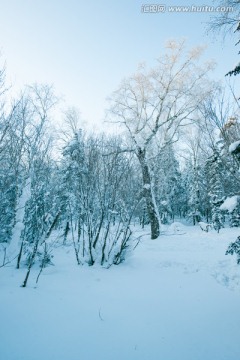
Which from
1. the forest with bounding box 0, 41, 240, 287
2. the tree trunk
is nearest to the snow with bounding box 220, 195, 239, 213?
the forest with bounding box 0, 41, 240, 287

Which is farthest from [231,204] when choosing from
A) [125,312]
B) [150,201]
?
[150,201]

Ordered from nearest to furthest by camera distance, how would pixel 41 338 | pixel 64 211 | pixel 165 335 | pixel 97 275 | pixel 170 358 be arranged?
pixel 170 358, pixel 41 338, pixel 165 335, pixel 97 275, pixel 64 211

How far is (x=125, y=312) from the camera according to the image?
536 centimetres

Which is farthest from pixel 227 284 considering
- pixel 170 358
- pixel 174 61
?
pixel 174 61

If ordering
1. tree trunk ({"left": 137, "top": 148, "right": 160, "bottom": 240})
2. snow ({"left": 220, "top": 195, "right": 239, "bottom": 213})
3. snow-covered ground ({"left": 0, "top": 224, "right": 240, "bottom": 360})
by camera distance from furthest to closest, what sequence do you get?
tree trunk ({"left": 137, "top": 148, "right": 160, "bottom": 240})
snow ({"left": 220, "top": 195, "right": 239, "bottom": 213})
snow-covered ground ({"left": 0, "top": 224, "right": 240, "bottom": 360})

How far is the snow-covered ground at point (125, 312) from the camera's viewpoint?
4031 mm

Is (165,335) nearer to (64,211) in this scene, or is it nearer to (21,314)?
(21,314)

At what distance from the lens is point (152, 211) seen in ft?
48.7

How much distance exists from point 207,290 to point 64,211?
14967mm

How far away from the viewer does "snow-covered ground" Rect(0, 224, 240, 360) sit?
13.2 feet

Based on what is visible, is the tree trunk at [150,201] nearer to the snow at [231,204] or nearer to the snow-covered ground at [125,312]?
the snow-covered ground at [125,312]

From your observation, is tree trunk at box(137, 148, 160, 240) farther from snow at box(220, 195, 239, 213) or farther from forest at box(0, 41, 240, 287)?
snow at box(220, 195, 239, 213)

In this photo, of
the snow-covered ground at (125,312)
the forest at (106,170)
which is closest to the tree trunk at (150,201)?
the forest at (106,170)

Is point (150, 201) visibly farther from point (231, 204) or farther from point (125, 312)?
point (125, 312)
